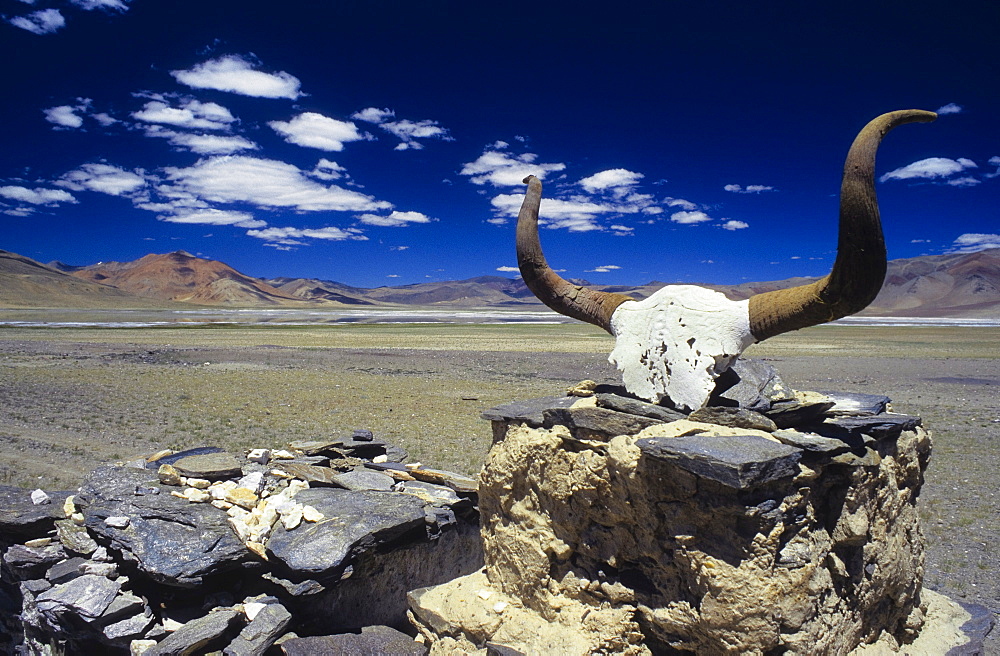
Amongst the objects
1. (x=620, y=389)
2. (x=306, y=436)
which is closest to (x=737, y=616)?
(x=620, y=389)

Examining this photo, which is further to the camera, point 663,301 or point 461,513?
point 461,513

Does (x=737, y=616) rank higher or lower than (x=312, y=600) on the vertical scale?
higher

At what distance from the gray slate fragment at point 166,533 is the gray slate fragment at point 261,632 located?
1.57 ft

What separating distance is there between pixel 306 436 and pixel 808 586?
41.8 ft

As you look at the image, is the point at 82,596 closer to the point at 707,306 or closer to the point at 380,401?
the point at 707,306

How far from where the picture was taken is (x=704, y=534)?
318 centimetres

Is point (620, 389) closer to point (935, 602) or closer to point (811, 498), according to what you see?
point (811, 498)

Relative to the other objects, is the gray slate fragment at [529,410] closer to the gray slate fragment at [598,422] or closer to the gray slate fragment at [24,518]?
the gray slate fragment at [598,422]

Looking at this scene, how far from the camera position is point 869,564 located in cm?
364

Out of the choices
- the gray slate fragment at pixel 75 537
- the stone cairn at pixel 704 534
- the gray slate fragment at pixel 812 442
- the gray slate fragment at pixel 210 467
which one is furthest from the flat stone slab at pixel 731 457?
the gray slate fragment at pixel 75 537

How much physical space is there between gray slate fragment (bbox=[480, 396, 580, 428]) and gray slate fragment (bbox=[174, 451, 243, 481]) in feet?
10.6

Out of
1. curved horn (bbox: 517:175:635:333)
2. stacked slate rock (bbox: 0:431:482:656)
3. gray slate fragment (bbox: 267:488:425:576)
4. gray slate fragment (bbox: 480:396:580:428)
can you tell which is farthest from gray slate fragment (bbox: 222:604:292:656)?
curved horn (bbox: 517:175:635:333)

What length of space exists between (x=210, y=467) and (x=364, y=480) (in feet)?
5.29

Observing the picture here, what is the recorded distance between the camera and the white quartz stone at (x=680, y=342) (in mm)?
3535
